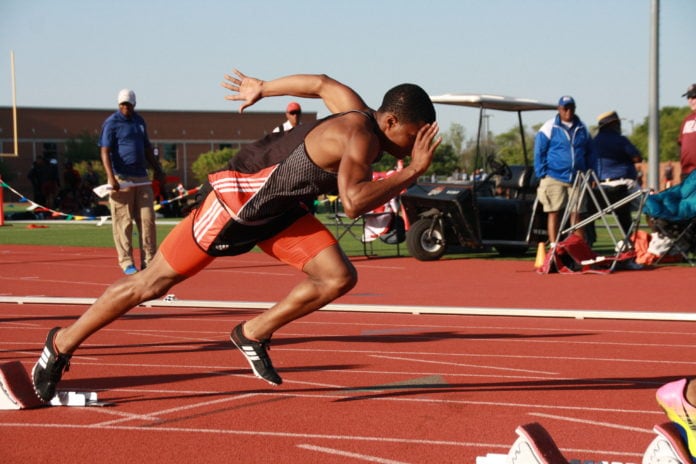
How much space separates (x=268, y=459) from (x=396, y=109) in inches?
72.0

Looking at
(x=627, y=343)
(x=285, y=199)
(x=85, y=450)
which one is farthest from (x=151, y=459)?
(x=627, y=343)

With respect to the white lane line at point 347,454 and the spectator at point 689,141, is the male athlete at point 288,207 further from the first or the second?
the spectator at point 689,141

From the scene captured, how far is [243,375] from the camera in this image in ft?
21.3

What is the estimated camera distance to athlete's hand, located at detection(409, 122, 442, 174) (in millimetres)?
5113

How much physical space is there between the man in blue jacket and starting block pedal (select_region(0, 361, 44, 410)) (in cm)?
956

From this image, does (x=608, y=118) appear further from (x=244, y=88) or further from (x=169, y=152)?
(x=169, y=152)

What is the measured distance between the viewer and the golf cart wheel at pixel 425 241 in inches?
600

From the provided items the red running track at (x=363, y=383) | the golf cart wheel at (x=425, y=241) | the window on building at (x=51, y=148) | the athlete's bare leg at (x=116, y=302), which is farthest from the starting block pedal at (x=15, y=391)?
the window on building at (x=51, y=148)

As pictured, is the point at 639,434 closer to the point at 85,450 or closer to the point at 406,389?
the point at 406,389

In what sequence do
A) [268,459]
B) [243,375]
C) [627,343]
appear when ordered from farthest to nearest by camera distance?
[627,343]
[243,375]
[268,459]

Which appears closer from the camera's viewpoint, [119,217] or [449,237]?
[119,217]

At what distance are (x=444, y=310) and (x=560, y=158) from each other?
5.34m

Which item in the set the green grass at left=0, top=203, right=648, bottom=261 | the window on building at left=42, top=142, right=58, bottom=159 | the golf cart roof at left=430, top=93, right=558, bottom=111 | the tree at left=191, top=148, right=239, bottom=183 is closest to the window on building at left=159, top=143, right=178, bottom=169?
the tree at left=191, top=148, right=239, bottom=183

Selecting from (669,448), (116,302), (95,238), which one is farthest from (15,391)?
(95,238)
